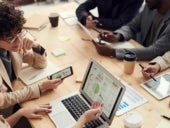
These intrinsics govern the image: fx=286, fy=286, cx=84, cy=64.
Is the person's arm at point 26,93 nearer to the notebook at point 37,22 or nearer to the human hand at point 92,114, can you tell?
the human hand at point 92,114

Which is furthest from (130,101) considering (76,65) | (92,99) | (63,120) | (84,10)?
(84,10)

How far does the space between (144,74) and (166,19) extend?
524 millimetres

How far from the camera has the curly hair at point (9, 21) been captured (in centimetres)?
152

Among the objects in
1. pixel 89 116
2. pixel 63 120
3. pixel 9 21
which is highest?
pixel 9 21

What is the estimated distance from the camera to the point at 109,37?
7.18 feet

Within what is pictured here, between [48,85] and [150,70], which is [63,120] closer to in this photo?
[48,85]

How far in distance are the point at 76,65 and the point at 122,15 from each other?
79 cm

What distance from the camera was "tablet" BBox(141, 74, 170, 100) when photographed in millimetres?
1644

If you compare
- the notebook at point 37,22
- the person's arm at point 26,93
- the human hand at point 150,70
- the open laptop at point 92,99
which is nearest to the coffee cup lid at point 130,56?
the human hand at point 150,70

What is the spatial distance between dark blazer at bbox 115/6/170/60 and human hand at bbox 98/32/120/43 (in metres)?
0.07

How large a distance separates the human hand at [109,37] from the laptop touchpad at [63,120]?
0.84 meters

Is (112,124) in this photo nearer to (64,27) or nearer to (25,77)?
(25,77)

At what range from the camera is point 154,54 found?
1.95 m

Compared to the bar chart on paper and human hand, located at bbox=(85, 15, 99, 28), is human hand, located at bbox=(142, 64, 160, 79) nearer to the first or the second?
the bar chart on paper
